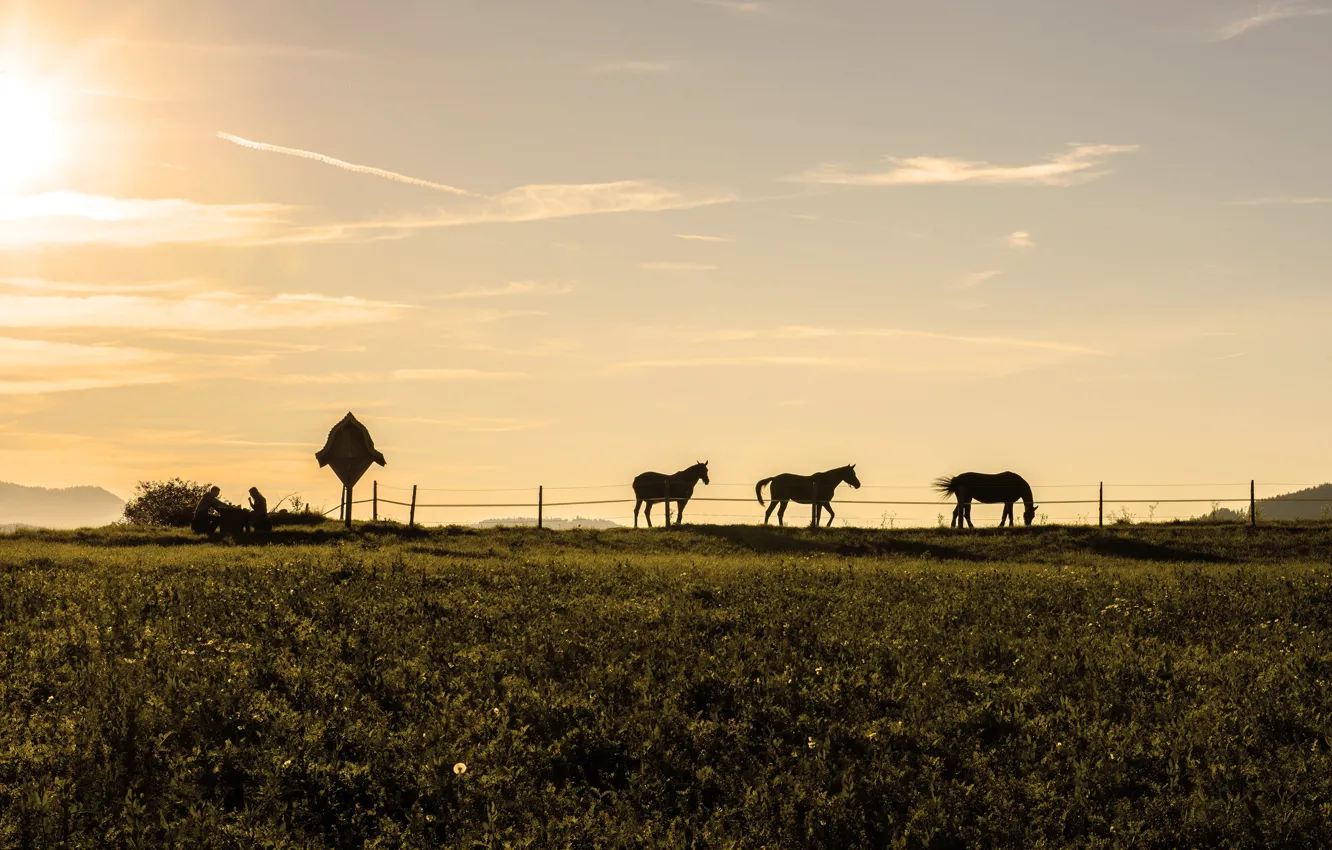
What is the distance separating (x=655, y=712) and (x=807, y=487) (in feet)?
112

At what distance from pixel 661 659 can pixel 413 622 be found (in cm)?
434

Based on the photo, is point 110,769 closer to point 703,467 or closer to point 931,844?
point 931,844

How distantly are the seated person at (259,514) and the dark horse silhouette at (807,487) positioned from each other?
18.7 metres

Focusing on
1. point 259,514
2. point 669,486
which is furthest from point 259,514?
point 669,486

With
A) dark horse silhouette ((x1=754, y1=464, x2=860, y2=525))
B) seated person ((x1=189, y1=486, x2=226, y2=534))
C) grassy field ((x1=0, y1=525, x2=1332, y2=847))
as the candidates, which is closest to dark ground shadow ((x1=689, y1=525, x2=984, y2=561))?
dark horse silhouette ((x1=754, y1=464, x2=860, y2=525))

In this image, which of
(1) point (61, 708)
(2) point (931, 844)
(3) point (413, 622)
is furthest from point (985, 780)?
(1) point (61, 708)

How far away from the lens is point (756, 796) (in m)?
12.8

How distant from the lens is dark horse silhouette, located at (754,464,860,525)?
4794 centimetres

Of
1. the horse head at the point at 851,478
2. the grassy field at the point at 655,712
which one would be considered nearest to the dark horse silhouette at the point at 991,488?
the horse head at the point at 851,478

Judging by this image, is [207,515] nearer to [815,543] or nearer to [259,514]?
[259,514]

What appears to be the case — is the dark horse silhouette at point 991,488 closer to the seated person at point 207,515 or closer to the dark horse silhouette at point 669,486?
the dark horse silhouette at point 669,486

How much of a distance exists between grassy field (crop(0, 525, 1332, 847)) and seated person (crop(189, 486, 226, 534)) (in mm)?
17214

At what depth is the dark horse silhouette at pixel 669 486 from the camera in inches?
1933

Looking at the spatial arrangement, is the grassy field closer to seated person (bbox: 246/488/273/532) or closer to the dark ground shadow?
the dark ground shadow
